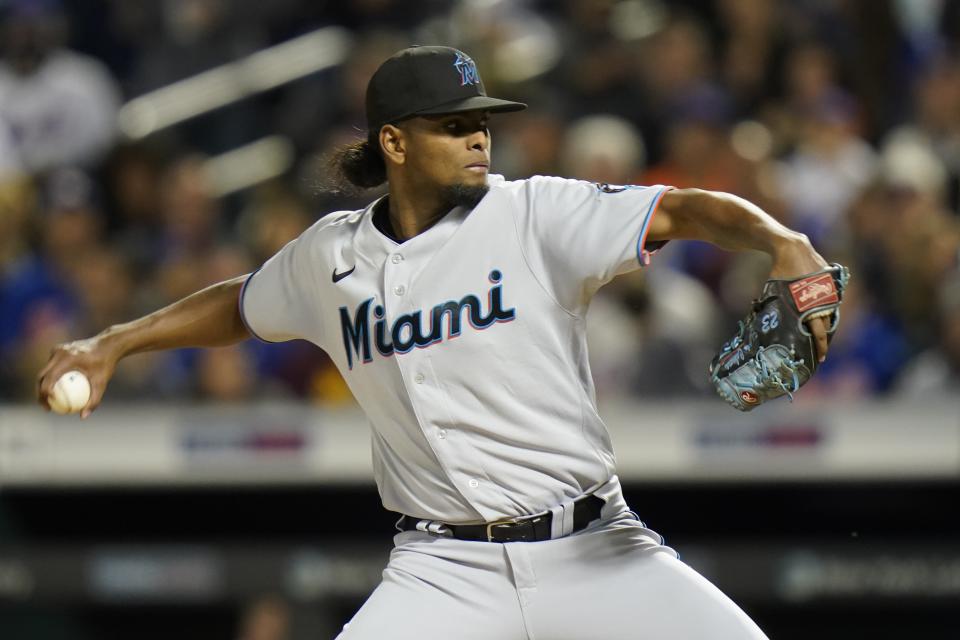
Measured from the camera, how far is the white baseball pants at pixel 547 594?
3.19m

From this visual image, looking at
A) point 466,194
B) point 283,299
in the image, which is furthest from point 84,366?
point 466,194

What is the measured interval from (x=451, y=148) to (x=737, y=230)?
729 mm

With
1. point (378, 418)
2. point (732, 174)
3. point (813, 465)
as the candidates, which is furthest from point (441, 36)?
point (378, 418)

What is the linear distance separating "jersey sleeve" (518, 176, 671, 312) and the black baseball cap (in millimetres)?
248

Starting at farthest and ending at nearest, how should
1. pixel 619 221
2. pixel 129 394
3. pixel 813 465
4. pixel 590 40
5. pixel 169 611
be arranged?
pixel 590 40
pixel 169 611
pixel 129 394
pixel 813 465
pixel 619 221

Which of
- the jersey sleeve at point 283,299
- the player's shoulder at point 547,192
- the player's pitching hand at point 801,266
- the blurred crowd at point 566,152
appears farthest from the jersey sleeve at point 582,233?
the blurred crowd at point 566,152

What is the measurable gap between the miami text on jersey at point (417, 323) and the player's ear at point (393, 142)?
33 cm

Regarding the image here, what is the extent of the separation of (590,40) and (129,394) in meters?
3.09

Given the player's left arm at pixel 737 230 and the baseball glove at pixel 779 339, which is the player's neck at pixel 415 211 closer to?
the player's left arm at pixel 737 230

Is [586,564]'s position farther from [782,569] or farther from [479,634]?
[782,569]

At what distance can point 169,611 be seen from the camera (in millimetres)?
6941

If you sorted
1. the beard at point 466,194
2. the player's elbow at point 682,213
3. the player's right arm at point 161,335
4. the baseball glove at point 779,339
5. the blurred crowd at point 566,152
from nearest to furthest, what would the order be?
the baseball glove at point 779,339
the player's elbow at point 682,213
the beard at point 466,194
the player's right arm at point 161,335
the blurred crowd at point 566,152

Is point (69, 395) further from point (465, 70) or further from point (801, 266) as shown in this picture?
point (801, 266)

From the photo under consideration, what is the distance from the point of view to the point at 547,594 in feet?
10.7
